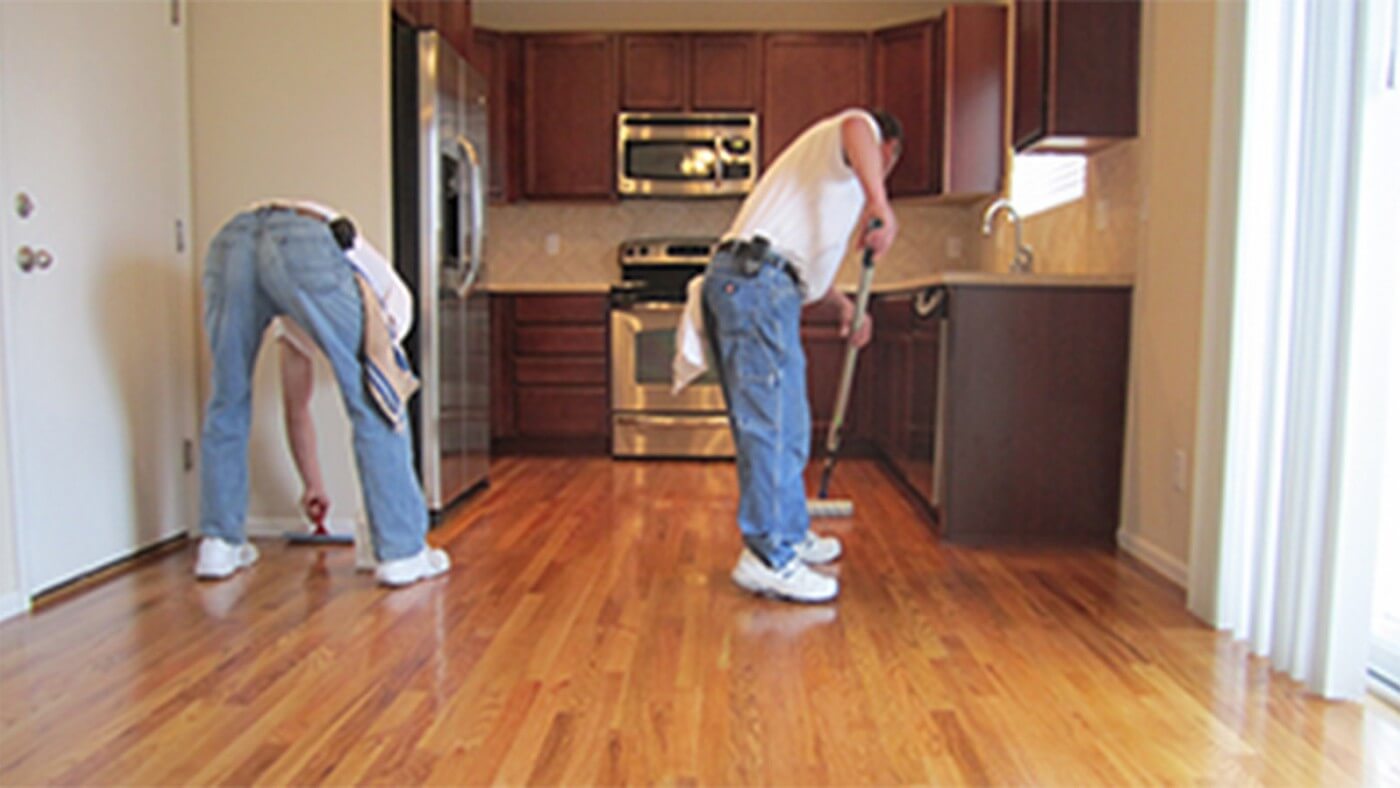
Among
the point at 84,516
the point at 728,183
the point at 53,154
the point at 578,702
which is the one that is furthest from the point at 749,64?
the point at 578,702

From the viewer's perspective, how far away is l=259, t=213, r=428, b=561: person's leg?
2461mm

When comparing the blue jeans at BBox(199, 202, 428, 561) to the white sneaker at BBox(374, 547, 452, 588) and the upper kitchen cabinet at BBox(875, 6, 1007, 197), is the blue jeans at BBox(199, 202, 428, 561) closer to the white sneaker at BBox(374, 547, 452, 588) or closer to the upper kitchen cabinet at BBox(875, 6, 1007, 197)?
the white sneaker at BBox(374, 547, 452, 588)

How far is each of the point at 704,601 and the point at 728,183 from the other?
125 inches

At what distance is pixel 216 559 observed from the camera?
261 centimetres

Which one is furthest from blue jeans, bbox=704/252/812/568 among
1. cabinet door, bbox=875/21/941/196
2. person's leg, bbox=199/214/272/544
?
cabinet door, bbox=875/21/941/196

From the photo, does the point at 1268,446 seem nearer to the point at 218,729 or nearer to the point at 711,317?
the point at 711,317

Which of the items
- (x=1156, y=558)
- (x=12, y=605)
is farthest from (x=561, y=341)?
(x=1156, y=558)

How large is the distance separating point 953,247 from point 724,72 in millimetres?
1536

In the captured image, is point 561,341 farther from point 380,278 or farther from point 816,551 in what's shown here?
point 816,551

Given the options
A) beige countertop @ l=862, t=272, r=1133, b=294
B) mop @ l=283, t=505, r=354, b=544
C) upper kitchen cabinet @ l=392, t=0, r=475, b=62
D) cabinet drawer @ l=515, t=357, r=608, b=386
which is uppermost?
upper kitchen cabinet @ l=392, t=0, r=475, b=62

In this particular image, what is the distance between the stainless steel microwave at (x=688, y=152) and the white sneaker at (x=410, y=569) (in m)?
2.95

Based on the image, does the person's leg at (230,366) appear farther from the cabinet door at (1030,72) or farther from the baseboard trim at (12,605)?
the cabinet door at (1030,72)

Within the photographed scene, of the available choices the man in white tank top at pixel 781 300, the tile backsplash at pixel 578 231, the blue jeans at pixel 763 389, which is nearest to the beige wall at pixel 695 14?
the tile backsplash at pixel 578 231

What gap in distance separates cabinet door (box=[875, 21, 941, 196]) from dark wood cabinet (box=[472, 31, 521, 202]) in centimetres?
188
